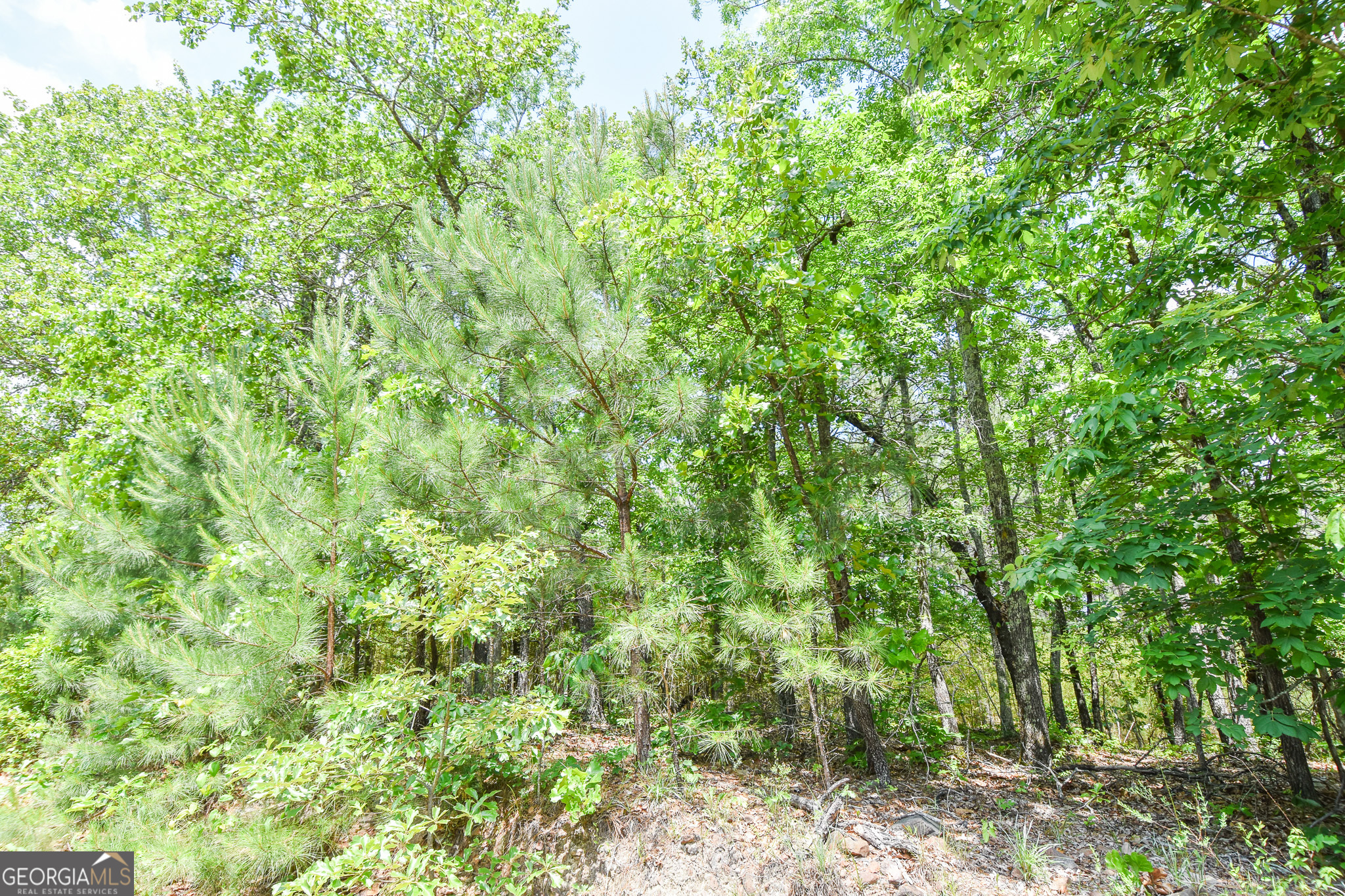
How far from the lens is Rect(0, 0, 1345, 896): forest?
288cm

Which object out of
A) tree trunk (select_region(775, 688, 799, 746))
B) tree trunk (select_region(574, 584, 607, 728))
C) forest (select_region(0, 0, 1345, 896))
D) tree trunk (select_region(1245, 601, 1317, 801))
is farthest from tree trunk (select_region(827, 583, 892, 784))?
tree trunk (select_region(1245, 601, 1317, 801))

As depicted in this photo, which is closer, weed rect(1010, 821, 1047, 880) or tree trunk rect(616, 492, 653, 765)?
weed rect(1010, 821, 1047, 880)

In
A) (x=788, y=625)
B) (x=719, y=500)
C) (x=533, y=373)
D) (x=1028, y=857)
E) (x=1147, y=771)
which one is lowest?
(x=1147, y=771)

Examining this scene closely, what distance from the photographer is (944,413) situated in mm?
6043

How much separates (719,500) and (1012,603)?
3445 mm

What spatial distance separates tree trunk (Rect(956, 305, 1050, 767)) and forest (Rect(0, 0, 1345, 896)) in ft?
0.17

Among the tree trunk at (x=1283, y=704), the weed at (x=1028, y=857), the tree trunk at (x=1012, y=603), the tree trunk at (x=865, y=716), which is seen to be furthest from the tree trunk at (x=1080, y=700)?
the weed at (x=1028, y=857)

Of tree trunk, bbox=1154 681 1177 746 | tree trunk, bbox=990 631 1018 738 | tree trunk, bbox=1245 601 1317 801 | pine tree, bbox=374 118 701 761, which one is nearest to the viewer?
tree trunk, bbox=1245 601 1317 801

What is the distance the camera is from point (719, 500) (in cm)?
448

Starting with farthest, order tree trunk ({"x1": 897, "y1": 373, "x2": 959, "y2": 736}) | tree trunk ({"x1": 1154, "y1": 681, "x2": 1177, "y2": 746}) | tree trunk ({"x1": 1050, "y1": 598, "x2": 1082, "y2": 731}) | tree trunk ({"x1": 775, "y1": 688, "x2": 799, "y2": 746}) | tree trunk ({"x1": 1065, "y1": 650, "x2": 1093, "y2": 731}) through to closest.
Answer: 1. tree trunk ({"x1": 1065, "y1": 650, "x2": 1093, "y2": 731})
2. tree trunk ({"x1": 1050, "y1": 598, "x2": 1082, "y2": 731})
3. tree trunk ({"x1": 1154, "y1": 681, "x2": 1177, "y2": 746})
4. tree trunk ({"x1": 775, "y1": 688, "x2": 799, "y2": 746})
5. tree trunk ({"x1": 897, "y1": 373, "x2": 959, "y2": 736})

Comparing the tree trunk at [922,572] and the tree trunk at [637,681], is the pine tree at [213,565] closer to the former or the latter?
the tree trunk at [637,681]

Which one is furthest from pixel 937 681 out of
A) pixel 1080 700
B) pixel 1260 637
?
→ pixel 1260 637

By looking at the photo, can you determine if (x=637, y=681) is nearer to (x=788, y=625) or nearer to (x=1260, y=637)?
(x=788, y=625)

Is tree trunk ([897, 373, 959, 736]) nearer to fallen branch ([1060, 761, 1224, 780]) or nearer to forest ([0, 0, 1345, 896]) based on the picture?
forest ([0, 0, 1345, 896])
